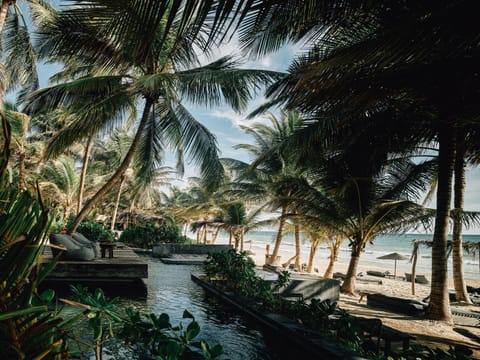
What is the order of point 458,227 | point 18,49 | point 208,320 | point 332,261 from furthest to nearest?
point 332,261, point 18,49, point 458,227, point 208,320

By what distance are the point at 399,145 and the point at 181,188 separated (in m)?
40.3

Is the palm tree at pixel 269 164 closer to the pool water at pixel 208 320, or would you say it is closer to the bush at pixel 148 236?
the bush at pixel 148 236

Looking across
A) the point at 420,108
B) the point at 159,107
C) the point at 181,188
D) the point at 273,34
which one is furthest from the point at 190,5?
the point at 181,188

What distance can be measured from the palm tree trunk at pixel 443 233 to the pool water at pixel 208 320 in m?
4.47

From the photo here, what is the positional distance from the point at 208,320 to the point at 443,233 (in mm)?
5161

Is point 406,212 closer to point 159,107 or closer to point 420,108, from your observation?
point 420,108

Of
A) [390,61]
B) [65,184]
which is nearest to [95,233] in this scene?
[65,184]

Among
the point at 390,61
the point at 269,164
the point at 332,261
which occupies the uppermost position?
the point at 269,164

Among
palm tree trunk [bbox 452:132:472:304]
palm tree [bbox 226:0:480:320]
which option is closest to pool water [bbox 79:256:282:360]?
palm tree [bbox 226:0:480:320]

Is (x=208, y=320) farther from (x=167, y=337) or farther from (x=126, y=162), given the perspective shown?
(x=126, y=162)

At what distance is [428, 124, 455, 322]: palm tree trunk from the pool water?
4.47 meters

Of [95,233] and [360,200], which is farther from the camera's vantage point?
[95,233]

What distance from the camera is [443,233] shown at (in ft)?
22.7

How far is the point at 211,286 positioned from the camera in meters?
7.27
